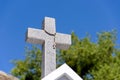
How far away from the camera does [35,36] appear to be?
26.5 ft

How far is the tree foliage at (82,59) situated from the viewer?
719 inches

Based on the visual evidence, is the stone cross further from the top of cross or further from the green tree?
the green tree

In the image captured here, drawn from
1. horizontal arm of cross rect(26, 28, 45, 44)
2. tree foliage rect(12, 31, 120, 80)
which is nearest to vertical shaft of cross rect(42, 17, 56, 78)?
horizontal arm of cross rect(26, 28, 45, 44)

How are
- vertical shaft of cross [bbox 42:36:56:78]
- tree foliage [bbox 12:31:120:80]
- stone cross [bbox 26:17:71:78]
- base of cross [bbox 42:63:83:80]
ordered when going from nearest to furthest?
base of cross [bbox 42:63:83:80]
vertical shaft of cross [bbox 42:36:56:78]
stone cross [bbox 26:17:71:78]
tree foliage [bbox 12:31:120:80]

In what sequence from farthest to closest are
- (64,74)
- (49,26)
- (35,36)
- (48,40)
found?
(49,26), (35,36), (48,40), (64,74)

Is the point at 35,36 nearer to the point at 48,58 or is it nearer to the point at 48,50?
the point at 48,50

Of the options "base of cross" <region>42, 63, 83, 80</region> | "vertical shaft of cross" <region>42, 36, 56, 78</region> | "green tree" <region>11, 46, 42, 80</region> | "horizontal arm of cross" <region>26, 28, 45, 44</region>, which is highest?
"green tree" <region>11, 46, 42, 80</region>

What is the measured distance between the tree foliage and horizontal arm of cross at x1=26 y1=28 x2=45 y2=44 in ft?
31.3

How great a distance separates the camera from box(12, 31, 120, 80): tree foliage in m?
18.2

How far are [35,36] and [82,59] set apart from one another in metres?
10.5

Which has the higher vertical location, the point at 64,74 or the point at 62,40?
the point at 62,40

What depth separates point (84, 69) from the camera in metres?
18.4

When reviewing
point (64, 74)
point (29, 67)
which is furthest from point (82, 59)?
point (64, 74)

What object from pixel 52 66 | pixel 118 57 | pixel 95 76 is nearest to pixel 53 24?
pixel 52 66
